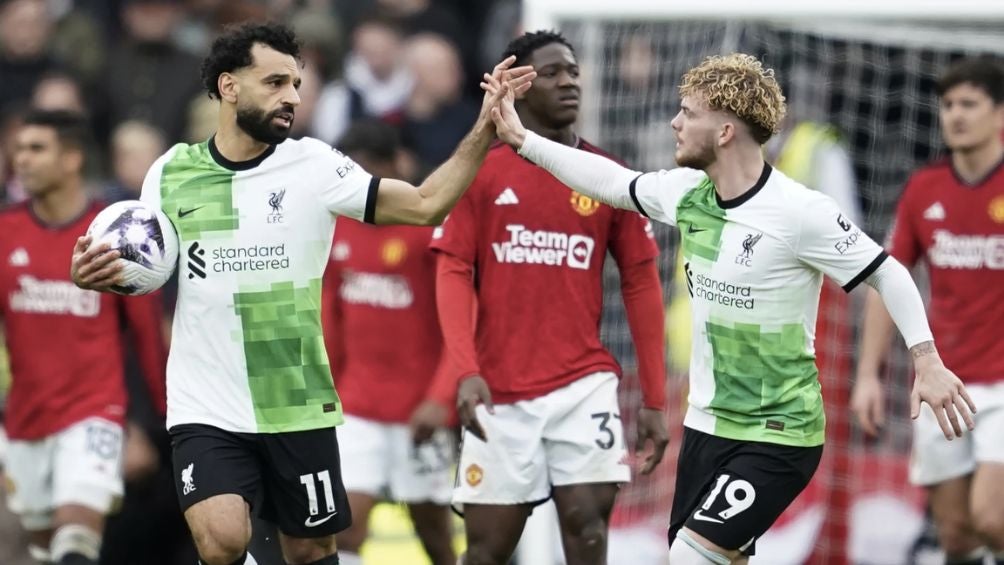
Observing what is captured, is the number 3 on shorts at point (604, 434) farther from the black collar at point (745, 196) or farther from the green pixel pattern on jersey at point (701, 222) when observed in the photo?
the black collar at point (745, 196)

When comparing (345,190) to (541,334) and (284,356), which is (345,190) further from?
(541,334)

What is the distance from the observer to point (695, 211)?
7.43 metres

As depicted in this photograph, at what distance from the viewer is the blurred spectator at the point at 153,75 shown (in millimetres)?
14055

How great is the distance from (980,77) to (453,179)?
11.6ft

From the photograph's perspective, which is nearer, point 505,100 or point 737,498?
point 737,498

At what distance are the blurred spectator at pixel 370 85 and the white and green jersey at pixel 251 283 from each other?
6.17 m

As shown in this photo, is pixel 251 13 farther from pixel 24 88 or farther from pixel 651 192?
pixel 651 192

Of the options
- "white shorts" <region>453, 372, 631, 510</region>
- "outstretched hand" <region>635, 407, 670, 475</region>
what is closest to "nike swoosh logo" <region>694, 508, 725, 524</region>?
"outstretched hand" <region>635, 407, 670, 475</region>

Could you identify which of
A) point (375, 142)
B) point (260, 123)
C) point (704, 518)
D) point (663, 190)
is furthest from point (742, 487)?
point (375, 142)

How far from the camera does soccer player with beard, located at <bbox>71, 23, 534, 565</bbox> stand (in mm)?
7418

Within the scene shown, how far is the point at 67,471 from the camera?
9.70 metres

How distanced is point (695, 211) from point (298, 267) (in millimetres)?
1672

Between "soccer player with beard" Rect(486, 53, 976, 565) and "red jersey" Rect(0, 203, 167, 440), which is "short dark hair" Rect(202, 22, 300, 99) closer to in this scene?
"soccer player with beard" Rect(486, 53, 976, 565)

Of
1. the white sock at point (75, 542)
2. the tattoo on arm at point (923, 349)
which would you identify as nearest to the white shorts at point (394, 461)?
the white sock at point (75, 542)
